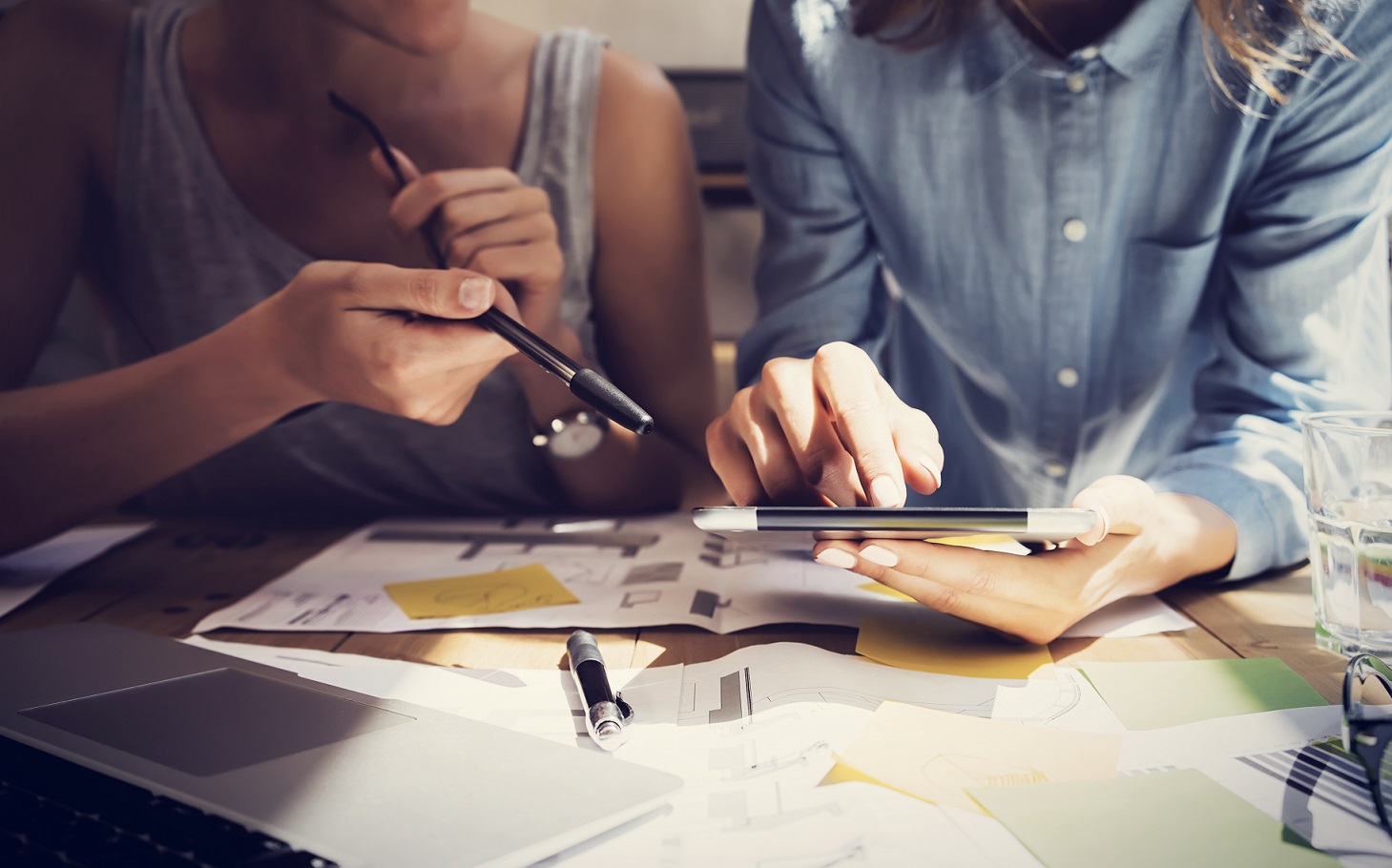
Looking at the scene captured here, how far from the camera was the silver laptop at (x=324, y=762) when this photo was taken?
33 cm

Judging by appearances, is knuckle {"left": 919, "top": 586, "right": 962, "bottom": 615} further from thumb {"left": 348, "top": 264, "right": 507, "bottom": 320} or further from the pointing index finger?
thumb {"left": 348, "top": 264, "right": 507, "bottom": 320}

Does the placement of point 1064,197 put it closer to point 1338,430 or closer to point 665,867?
point 1338,430

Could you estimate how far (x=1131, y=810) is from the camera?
1.12ft

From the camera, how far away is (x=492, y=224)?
0.79 meters

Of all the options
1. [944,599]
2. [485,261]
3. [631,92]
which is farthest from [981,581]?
[631,92]

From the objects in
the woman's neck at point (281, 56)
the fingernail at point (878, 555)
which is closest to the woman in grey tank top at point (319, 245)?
the woman's neck at point (281, 56)

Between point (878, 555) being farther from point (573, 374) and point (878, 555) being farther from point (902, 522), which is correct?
point (573, 374)

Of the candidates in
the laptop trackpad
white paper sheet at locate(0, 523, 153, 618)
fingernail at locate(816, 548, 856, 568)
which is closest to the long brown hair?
fingernail at locate(816, 548, 856, 568)

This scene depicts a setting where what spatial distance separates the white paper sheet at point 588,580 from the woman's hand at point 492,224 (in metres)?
0.19

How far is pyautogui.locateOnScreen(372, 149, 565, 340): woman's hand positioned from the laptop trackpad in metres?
0.39

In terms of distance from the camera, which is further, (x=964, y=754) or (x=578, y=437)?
(x=578, y=437)

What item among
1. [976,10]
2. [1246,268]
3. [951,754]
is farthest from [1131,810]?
[976,10]

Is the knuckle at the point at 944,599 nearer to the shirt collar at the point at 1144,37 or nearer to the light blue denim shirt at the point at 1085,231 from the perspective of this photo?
the light blue denim shirt at the point at 1085,231

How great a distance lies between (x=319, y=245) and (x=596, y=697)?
1.84 ft
